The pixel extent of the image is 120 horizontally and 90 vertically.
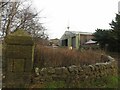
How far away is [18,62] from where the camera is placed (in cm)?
Result: 719

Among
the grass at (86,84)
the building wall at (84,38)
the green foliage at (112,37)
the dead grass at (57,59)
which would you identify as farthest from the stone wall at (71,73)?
the building wall at (84,38)

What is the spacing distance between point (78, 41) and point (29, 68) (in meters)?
46.8

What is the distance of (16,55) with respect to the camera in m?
7.19

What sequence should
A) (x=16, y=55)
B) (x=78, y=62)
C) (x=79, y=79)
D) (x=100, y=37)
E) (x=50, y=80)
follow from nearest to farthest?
(x=16, y=55) < (x=50, y=80) < (x=79, y=79) < (x=78, y=62) < (x=100, y=37)

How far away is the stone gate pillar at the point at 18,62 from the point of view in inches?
280

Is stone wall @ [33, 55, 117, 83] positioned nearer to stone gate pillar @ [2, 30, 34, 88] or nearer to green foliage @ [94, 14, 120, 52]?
stone gate pillar @ [2, 30, 34, 88]

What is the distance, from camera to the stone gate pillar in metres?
7.12

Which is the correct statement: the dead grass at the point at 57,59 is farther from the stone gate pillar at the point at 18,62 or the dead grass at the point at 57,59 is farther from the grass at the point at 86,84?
the stone gate pillar at the point at 18,62

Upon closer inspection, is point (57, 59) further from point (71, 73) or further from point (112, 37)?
point (112, 37)

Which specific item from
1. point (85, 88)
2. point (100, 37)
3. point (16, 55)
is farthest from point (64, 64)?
point (100, 37)

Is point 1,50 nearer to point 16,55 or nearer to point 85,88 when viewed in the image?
point 16,55

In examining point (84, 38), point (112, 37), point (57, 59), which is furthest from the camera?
point (84, 38)

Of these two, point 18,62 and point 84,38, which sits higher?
point 84,38

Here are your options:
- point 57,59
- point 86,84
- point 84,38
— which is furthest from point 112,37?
point 84,38
